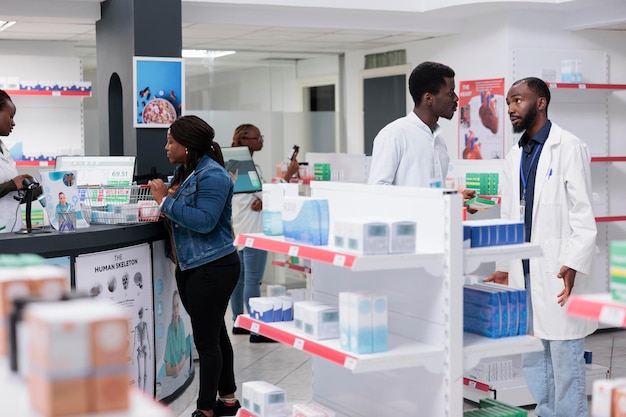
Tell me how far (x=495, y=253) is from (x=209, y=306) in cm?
175

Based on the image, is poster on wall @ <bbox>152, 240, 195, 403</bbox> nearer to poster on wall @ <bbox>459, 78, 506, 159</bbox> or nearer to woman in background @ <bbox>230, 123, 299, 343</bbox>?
woman in background @ <bbox>230, 123, 299, 343</bbox>

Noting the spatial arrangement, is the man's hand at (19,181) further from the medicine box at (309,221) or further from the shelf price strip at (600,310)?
the shelf price strip at (600,310)

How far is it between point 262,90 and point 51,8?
344 cm

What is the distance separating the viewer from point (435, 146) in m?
4.21

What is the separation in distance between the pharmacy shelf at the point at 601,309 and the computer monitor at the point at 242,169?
4496 mm

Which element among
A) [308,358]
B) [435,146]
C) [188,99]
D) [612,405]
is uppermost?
[188,99]

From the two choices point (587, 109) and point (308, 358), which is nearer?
point (308, 358)

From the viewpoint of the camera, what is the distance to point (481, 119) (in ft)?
25.5

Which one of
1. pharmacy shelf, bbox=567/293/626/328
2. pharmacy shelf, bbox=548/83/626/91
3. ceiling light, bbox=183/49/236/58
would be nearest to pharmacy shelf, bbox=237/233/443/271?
pharmacy shelf, bbox=567/293/626/328

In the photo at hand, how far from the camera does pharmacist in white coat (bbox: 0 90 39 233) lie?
4590mm

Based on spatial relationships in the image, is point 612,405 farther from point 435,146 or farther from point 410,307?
point 435,146

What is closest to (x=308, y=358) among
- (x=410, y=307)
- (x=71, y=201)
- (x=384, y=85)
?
(x=71, y=201)

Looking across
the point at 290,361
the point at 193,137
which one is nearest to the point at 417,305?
the point at 193,137

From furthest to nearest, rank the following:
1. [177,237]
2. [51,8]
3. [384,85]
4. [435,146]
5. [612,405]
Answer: [384,85] → [51,8] → [177,237] → [435,146] → [612,405]
